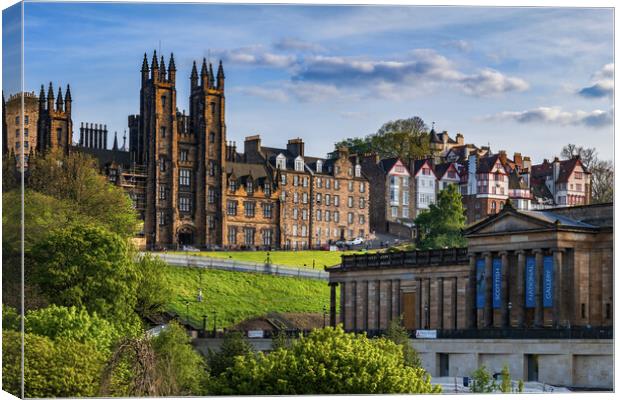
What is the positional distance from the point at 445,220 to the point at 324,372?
78.5 meters

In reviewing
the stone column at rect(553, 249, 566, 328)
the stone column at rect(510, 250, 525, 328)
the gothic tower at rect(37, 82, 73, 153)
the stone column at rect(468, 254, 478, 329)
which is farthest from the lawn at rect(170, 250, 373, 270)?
the stone column at rect(553, 249, 566, 328)

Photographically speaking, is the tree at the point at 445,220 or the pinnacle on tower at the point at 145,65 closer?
the pinnacle on tower at the point at 145,65

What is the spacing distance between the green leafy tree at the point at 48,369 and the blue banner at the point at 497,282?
31.4 meters

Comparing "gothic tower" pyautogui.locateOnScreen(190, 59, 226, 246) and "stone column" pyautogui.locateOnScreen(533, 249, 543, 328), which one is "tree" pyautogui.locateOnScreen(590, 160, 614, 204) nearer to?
"stone column" pyautogui.locateOnScreen(533, 249, 543, 328)

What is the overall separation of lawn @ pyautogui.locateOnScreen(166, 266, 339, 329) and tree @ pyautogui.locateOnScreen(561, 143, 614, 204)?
2273 centimetres

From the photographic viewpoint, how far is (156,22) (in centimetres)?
7444

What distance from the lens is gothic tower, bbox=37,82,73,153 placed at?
108 m

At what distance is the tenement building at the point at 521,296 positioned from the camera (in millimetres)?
79750

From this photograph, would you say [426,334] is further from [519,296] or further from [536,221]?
[536,221]

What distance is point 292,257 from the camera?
452 feet

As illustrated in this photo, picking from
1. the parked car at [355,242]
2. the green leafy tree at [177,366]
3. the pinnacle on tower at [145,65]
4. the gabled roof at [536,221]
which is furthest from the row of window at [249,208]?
the green leafy tree at [177,366]

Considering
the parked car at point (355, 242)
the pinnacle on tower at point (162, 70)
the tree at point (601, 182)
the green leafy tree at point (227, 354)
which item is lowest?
the green leafy tree at point (227, 354)

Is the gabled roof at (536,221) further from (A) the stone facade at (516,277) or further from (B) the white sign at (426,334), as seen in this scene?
(B) the white sign at (426,334)

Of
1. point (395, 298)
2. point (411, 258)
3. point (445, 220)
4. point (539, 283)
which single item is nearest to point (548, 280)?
point (539, 283)
